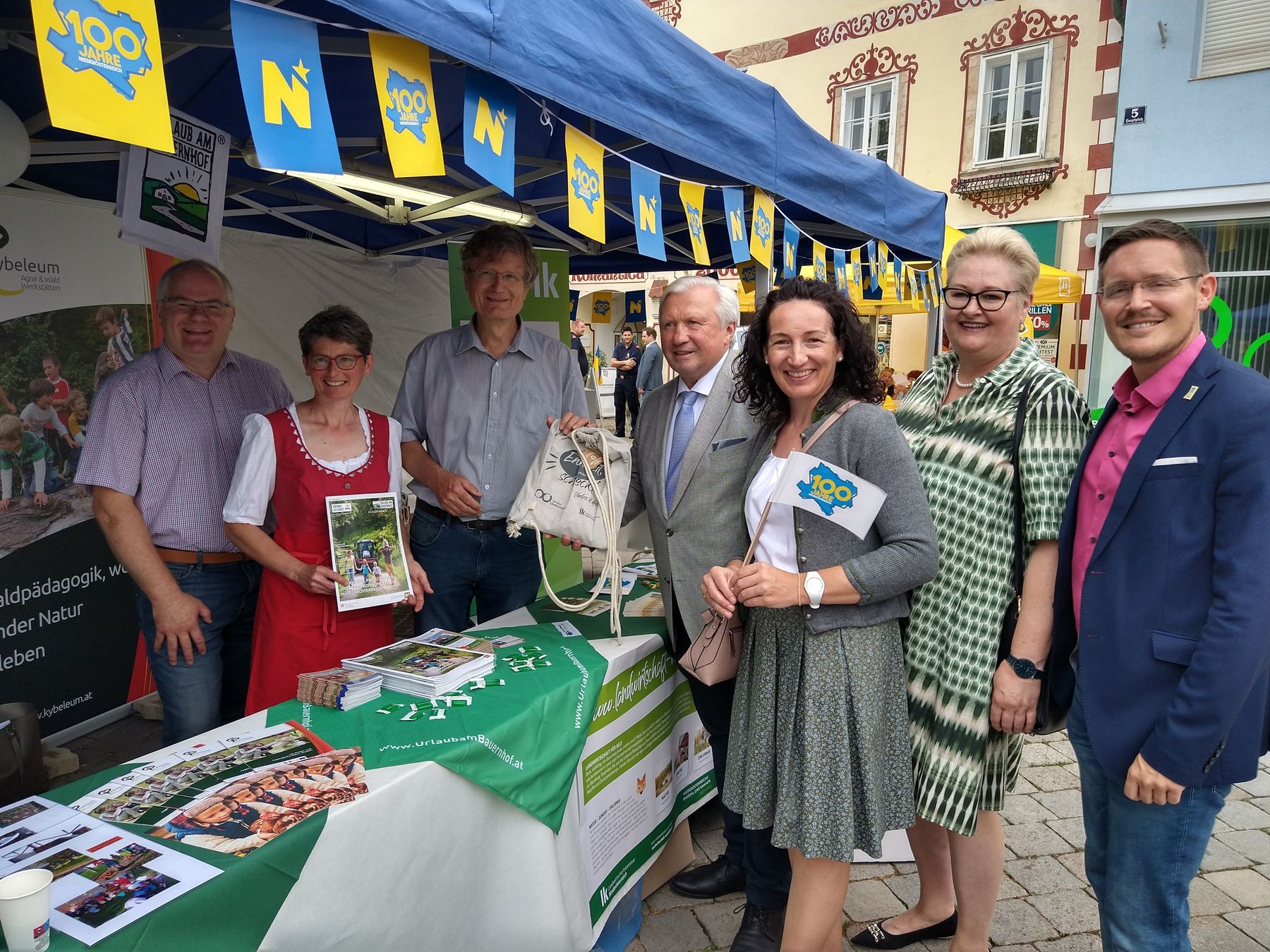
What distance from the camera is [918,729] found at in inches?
75.6

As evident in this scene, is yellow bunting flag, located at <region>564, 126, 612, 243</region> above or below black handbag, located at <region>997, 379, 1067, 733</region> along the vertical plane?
above

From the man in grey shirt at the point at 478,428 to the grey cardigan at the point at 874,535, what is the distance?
1176 mm

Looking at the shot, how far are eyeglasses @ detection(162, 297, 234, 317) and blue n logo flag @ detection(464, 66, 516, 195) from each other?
0.88m

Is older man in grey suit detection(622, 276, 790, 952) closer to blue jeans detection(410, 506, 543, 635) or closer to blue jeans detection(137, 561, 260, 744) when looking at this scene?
blue jeans detection(410, 506, 543, 635)

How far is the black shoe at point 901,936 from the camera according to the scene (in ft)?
7.48

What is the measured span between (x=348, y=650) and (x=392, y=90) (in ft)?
4.77

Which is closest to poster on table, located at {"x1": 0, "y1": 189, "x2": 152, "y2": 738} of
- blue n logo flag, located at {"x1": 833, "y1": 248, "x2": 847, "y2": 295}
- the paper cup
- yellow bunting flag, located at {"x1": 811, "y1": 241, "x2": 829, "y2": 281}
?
the paper cup

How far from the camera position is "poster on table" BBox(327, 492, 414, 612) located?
6.84ft

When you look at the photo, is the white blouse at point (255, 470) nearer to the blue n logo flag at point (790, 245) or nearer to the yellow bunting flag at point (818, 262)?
the blue n logo flag at point (790, 245)

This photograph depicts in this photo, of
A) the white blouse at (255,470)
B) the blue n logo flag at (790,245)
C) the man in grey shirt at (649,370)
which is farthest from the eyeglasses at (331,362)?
the man in grey shirt at (649,370)

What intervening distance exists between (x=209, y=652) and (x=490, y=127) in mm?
1647

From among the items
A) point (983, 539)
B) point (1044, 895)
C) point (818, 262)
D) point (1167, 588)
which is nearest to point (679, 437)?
point (983, 539)

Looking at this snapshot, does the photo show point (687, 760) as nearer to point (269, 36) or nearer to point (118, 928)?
point (118, 928)

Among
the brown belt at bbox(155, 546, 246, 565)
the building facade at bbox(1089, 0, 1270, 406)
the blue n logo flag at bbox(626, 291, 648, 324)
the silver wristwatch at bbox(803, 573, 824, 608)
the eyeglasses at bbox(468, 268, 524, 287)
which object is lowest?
the brown belt at bbox(155, 546, 246, 565)
